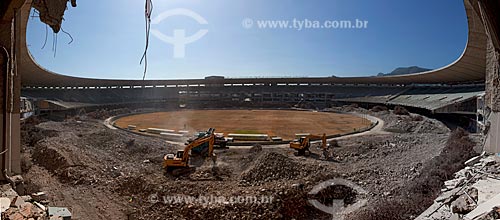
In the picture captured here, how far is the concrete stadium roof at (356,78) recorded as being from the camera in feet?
43.0

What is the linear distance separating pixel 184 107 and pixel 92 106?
14.4 m

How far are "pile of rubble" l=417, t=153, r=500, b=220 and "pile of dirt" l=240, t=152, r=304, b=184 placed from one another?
5.83 metres

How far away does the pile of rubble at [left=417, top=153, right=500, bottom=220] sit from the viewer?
4.02 m

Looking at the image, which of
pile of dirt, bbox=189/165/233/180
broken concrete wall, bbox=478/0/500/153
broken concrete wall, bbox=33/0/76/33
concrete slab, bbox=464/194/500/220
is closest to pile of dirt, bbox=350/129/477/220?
broken concrete wall, bbox=478/0/500/153

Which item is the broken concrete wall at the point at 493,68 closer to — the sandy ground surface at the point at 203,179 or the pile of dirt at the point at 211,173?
the sandy ground surface at the point at 203,179

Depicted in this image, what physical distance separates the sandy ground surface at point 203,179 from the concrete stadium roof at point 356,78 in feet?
15.8

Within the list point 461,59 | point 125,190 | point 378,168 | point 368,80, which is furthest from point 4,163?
point 368,80

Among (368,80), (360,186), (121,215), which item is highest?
(368,80)

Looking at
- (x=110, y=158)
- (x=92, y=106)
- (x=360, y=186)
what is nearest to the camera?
(x=360, y=186)

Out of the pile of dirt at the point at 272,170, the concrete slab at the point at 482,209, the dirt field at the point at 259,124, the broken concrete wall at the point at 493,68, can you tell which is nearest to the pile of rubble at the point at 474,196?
the concrete slab at the point at 482,209

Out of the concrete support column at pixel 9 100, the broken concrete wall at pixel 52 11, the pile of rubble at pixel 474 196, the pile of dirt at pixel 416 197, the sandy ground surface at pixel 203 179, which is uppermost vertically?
the broken concrete wall at pixel 52 11

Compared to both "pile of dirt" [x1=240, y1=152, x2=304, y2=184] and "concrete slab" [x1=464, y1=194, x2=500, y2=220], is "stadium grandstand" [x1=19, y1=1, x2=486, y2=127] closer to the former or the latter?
"pile of dirt" [x1=240, y1=152, x2=304, y2=184]

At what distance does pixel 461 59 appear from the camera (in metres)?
25.6

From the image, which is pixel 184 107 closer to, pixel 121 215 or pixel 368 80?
pixel 368 80
